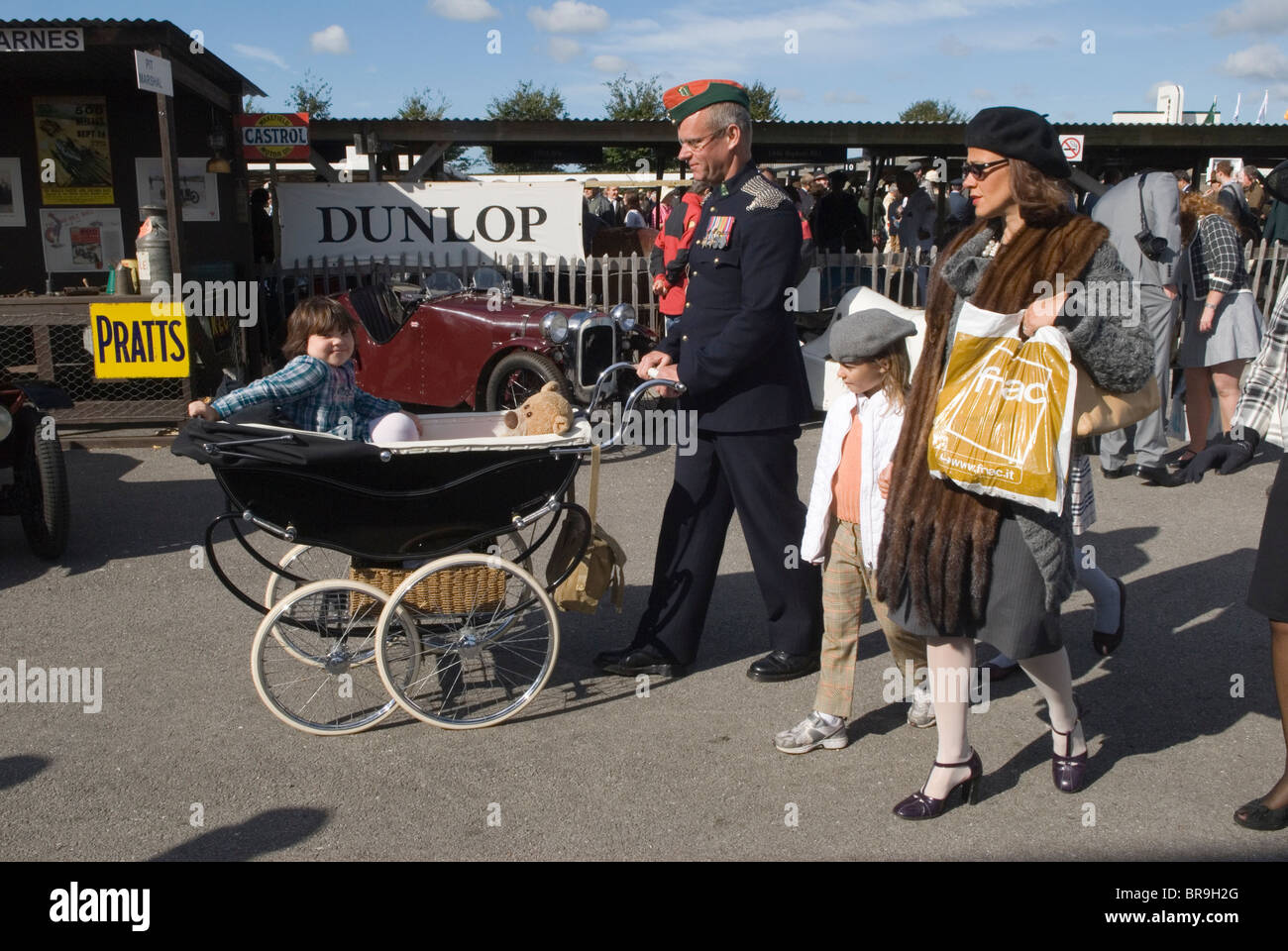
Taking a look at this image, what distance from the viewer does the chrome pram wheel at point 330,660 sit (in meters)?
3.90

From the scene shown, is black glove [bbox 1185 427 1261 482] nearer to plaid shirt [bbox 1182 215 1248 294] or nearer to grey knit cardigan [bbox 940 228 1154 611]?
grey knit cardigan [bbox 940 228 1154 611]

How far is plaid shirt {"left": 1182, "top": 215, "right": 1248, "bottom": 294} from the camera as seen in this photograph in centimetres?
716

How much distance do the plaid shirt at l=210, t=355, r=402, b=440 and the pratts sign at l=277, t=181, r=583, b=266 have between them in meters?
8.07

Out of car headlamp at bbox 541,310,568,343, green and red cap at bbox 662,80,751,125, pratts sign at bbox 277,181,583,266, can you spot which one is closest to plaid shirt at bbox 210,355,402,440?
green and red cap at bbox 662,80,751,125

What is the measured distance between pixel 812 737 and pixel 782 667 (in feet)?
1.96

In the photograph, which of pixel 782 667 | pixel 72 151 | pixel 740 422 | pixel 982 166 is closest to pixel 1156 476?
pixel 782 667

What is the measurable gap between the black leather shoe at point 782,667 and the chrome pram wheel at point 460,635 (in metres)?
0.86

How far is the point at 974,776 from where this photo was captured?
135 inches

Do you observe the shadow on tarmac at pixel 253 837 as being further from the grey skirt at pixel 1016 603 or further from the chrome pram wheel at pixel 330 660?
the grey skirt at pixel 1016 603

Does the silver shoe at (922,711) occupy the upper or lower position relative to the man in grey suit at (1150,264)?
lower

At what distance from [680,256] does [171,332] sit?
169 inches

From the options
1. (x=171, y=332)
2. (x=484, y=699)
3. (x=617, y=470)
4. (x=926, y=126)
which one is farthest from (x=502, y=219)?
(x=484, y=699)

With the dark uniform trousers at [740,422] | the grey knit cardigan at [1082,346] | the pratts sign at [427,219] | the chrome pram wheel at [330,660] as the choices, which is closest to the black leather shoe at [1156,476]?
the dark uniform trousers at [740,422]

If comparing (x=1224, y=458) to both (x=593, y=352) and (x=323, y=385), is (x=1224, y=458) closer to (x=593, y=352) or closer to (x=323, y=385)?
(x=323, y=385)
